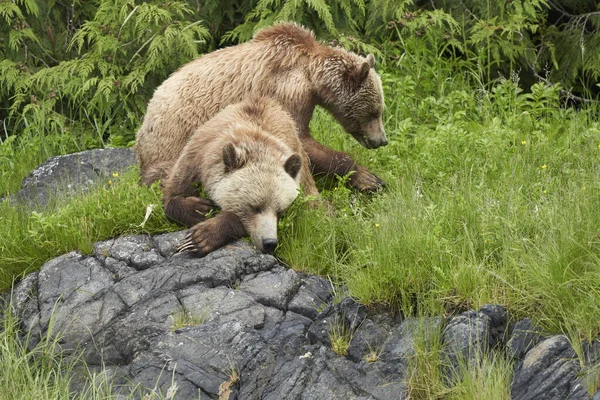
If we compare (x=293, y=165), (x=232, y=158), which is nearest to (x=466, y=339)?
(x=293, y=165)

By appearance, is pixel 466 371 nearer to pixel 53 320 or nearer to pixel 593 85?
pixel 53 320

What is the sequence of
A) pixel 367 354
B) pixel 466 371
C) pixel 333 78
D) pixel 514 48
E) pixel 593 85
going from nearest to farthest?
1. pixel 466 371
2. pixel 367 354
3. pixel 333 78
4. pixel 514 48
5. pixel 593 85

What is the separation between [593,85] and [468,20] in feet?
5.90

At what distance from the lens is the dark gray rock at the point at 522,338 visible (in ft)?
17.9

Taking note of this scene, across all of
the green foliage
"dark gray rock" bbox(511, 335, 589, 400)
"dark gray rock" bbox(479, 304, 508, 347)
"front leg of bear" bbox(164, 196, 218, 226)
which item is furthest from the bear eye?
the green foliage

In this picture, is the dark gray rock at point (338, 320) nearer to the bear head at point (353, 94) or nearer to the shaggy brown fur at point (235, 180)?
the shaggy brown fur at point (235, 180)

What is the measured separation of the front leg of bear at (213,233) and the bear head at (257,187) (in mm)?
67

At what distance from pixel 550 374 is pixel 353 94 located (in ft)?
12.6

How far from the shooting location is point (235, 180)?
6.89 metres

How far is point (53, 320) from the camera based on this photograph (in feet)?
20.8

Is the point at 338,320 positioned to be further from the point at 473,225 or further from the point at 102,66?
the point at 102,66

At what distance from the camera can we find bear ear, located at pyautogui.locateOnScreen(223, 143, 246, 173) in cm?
686

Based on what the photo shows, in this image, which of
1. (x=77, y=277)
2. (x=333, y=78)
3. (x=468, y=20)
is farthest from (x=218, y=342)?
(x=468, y=20)

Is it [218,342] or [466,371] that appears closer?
[466,371]
